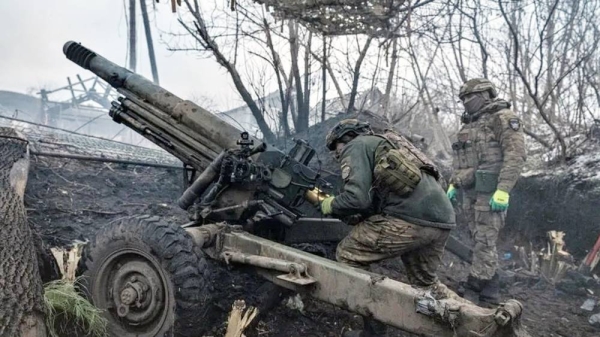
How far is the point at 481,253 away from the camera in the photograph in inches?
192

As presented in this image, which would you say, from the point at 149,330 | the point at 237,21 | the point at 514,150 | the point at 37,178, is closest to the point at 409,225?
the point at 149,330

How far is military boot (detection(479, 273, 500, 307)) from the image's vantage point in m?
4.75


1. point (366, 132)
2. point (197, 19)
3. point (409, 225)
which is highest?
point (197, 19)

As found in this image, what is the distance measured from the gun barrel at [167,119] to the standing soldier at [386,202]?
1498 mm

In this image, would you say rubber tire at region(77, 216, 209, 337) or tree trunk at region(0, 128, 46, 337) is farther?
rubber tire at region(77, 216, 209, 337)

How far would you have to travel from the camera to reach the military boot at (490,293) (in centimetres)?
475

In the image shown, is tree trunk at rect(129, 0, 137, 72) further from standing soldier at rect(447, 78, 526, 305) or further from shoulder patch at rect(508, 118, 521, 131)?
shoulder patch at rect(508, 118, 521, 131)

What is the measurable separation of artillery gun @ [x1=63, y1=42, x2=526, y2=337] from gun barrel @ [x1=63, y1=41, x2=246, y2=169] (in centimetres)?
1

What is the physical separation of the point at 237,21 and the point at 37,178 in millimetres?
3714

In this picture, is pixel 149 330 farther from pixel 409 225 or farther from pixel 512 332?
pixel 512 332

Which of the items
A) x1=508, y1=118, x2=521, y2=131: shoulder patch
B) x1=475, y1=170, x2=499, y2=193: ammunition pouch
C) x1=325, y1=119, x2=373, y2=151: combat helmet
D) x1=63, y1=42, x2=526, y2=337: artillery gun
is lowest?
x1=63, y1=42, x2=526, y2=337: artillery gun

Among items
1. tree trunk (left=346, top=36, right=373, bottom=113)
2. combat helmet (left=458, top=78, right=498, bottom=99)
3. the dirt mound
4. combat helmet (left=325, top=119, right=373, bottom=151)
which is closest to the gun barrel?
the dirt mound

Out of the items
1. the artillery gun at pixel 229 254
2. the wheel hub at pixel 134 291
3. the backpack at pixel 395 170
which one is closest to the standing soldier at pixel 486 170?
the artillery gun at pixel 229 254

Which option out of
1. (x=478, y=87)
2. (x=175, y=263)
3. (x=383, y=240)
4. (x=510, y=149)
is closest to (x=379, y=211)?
(x=383, y=240)
